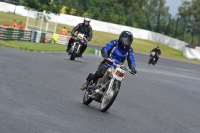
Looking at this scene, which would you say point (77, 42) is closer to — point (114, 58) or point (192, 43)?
point (114, 58)

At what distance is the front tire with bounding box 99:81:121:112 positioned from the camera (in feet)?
37.7

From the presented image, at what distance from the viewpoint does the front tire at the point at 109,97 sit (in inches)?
452

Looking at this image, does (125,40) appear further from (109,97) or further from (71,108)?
(71,108)

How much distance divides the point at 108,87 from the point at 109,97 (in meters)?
0.19

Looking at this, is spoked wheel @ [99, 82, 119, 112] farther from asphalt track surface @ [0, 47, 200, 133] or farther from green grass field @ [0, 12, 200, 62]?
green grass field @ [0, 12, 200, 62]

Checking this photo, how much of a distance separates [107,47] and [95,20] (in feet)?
211

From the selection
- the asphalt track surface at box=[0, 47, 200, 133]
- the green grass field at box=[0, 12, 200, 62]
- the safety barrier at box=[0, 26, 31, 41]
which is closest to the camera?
the asphalt track surface at box=[0, 47, 200, 133]

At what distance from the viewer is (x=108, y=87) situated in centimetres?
1170

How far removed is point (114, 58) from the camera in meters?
12.1

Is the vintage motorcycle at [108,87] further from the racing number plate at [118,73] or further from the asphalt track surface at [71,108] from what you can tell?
the asphalt track surface at [71,108]

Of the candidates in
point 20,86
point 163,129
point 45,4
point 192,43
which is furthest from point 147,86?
point 192,43

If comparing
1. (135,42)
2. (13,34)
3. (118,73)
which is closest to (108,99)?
(118,73)

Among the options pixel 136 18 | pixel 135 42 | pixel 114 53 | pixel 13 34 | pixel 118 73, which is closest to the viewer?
pixel 118 73

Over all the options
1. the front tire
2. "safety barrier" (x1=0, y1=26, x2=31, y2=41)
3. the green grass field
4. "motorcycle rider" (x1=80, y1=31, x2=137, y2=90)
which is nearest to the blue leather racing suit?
"motorcycle rider" (x1=80, y1=31, x2=137, y2=90)
